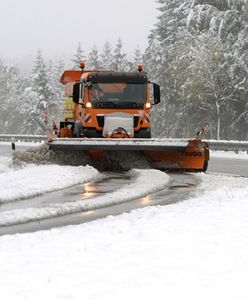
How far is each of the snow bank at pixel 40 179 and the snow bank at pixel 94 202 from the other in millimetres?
196

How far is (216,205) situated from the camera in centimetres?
888

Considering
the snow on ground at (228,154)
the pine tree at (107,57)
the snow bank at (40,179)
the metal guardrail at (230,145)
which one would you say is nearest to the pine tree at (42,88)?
the pine tree at (107,57)

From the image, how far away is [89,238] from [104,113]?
9.97 metres

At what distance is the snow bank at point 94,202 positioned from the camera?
8609mm

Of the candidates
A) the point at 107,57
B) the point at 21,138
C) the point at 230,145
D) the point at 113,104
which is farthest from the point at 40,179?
the point at 107,57

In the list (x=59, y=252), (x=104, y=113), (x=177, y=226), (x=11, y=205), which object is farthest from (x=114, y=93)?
(x=59, y=252)

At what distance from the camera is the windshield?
16.6 metres

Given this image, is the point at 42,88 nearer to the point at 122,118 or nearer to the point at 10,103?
the point at 10,103

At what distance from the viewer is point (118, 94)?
16.7 meters

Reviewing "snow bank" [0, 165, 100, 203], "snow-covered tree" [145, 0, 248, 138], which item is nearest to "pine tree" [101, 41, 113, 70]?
"snow-covered tree" [145, 0, 248, 138]

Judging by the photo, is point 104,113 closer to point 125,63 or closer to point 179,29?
point 179,29

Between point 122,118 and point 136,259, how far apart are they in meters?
11.0

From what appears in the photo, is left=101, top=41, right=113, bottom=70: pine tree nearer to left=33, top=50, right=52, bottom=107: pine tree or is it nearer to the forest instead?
left=33, top=50, right=52, bottom=107: pine tree

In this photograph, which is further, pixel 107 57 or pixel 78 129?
pixel 107 57
